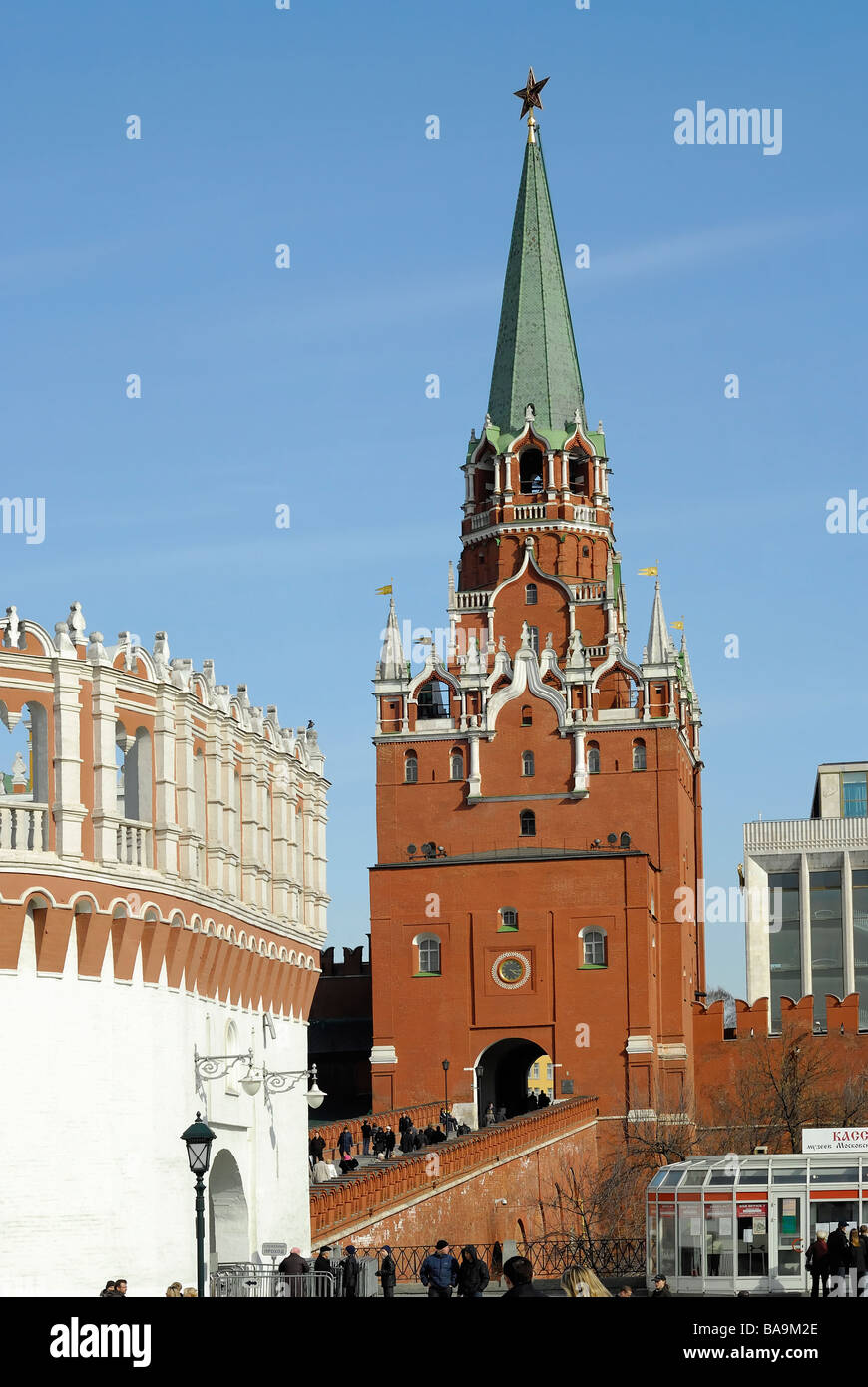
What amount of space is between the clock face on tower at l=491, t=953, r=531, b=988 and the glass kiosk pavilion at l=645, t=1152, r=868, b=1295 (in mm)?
40980

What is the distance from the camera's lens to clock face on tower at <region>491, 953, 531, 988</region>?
274 ft

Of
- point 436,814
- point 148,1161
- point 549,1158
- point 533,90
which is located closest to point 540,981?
point 436,814

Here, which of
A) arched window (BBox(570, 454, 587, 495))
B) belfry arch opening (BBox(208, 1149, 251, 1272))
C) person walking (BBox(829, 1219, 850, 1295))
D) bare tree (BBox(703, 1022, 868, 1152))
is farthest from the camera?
arched window (BBox(570, 454, 587, 495))

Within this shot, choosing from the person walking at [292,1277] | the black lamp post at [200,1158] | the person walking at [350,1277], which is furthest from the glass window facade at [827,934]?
the black lamp post at [200,1158]

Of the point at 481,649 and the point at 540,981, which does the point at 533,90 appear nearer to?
the point at 481,649

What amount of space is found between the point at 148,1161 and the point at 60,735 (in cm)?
640

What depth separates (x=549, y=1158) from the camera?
2749 inches

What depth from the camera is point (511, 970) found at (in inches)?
3292

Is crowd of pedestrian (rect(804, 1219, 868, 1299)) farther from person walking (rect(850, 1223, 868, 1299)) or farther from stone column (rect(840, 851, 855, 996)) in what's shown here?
stone column (rect(840, 851, 855, 996))

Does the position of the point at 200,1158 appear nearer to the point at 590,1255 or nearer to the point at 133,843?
→ the point at 133,843

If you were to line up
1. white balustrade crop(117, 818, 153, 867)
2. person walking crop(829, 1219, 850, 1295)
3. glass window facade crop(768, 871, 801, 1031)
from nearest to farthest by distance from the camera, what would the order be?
person walking crop(829, 1219, 850, 1295)
white balustrade crop(117, 818, 153, 867)
glass window facade crop(768, 871, 801, 1031)

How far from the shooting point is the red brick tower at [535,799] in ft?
273

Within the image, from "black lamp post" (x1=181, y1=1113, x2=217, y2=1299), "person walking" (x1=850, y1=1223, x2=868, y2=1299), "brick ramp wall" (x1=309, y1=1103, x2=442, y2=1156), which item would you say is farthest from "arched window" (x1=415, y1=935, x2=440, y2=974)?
"black lamp post" (x1=181, y1=1113, x2=217, y2=1299)
